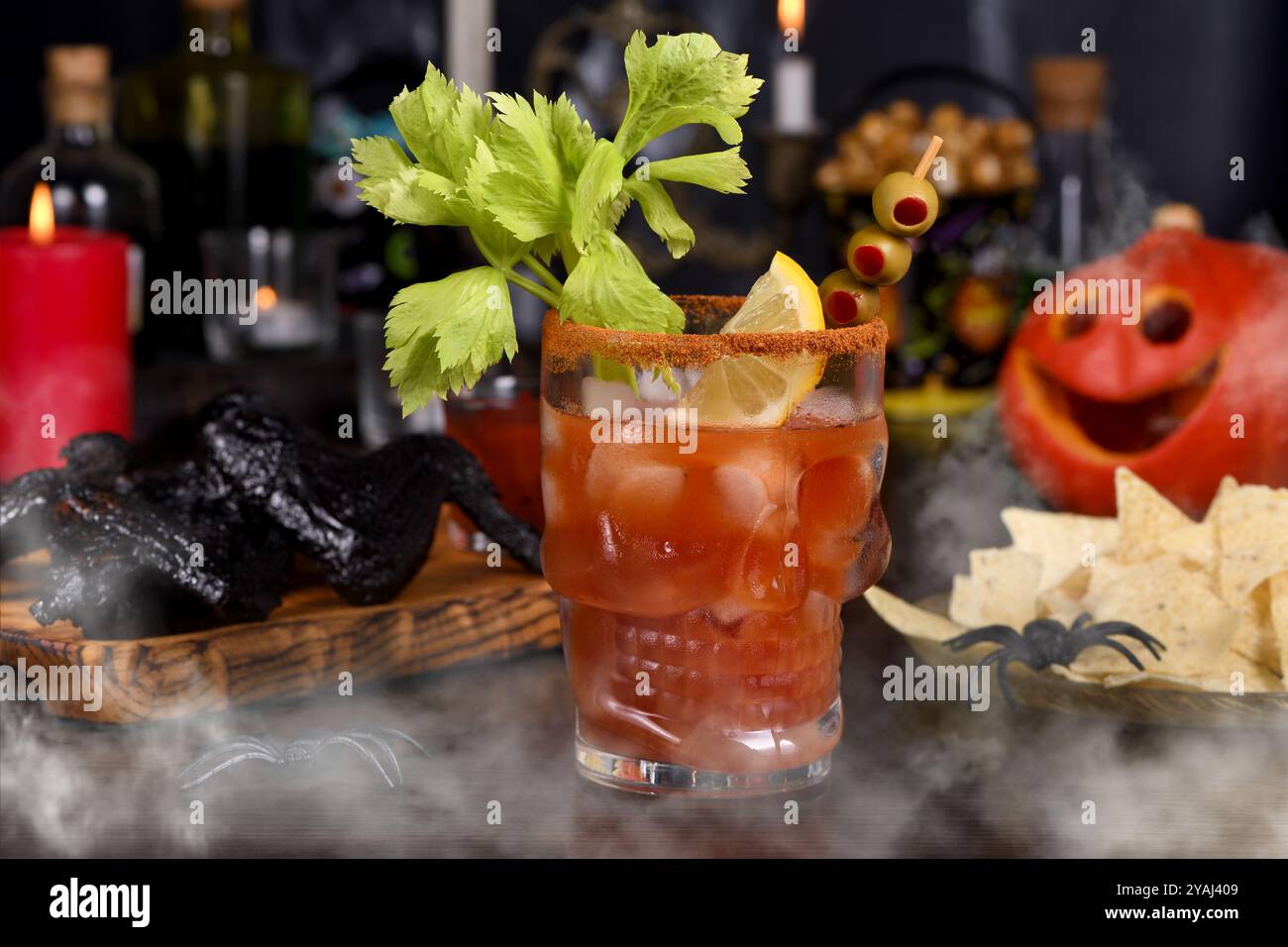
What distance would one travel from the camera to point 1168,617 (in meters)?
1.10

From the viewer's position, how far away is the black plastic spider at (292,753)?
97cm

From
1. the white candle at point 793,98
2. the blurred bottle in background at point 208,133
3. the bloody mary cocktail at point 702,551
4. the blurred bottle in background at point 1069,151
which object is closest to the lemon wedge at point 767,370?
the bloody mary cocktail at point 702,551

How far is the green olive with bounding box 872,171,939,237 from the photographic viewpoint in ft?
2.99

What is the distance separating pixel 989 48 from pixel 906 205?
2.30m

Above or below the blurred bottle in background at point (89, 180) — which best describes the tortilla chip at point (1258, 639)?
below

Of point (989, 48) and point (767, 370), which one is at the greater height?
point (989, 48)

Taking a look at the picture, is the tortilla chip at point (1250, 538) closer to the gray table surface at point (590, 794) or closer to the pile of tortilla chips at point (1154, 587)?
the pile of tortilla chips at point (1154, 587)

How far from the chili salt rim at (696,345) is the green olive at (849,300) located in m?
0.01

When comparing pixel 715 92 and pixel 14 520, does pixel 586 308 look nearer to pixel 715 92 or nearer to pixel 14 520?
pixel 715 92

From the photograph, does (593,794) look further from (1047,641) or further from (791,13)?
(791,13)

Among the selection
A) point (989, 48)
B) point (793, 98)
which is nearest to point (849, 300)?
point (793, 98)
